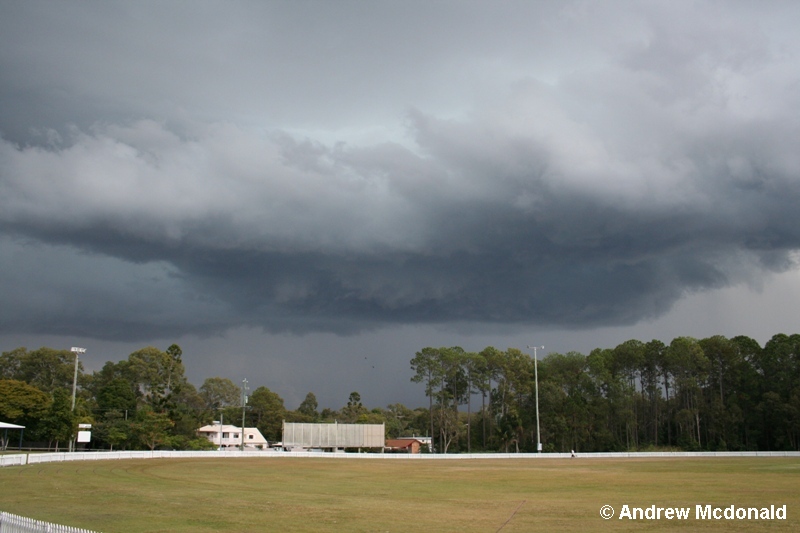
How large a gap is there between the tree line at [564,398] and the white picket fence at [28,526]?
292ft

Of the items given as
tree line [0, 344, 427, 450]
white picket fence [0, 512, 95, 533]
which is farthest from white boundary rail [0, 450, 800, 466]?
white picket fence [0, 512, 95, 533]

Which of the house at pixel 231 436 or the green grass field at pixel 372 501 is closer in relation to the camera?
the green grass field at pixel 372 501

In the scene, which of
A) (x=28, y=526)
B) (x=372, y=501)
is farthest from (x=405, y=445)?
(x=28, y=526)

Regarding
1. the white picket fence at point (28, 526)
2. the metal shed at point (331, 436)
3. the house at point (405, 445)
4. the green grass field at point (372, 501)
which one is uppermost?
the white picket fence at point (28, 526)

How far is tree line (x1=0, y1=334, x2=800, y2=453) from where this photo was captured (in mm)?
111375

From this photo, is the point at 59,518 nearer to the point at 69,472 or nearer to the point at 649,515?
the point at 649,515

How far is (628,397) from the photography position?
12650cm

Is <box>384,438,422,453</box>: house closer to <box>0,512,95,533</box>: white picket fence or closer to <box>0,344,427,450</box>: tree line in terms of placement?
<box>0,344,427,450</box>: tree line

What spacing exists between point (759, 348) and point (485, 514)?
117 metres

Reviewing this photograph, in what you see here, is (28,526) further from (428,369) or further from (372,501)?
(428,369)

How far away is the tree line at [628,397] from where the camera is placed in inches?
4589

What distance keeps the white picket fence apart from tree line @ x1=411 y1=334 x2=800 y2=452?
11352cm

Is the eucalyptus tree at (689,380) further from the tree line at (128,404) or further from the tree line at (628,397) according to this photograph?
the tree line at (128,404)

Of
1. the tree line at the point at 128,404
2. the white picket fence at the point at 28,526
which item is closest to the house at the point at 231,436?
the tree line at the point at 128,404
